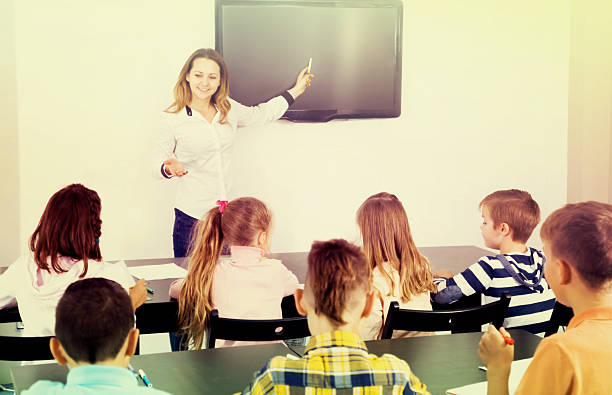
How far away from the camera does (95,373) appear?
3.96 feet

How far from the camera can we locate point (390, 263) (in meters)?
2.58

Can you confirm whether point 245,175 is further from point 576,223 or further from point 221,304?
point 576,223

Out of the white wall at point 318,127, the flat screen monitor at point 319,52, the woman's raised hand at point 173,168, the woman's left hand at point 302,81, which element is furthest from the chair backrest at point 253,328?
the woman's left hand at point 302,81

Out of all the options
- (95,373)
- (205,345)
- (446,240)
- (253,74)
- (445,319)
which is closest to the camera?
(95,373)

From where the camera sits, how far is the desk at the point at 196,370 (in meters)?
1.60

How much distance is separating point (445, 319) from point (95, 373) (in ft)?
4.07

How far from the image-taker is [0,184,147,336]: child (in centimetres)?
236

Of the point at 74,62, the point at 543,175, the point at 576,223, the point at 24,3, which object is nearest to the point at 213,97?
the point at 74,62

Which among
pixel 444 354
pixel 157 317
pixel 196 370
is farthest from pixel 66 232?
pixel 444 354

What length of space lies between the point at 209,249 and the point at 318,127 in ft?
8.31

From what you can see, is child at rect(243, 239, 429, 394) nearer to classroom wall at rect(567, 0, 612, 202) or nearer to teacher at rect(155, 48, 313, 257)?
teacher at rect(155, 48, 313, 257)

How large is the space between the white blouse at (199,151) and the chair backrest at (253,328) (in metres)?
2.39

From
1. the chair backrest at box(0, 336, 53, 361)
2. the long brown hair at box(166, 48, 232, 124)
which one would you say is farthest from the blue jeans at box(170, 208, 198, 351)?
the chair backrest at box(0, 336, 53, 361)

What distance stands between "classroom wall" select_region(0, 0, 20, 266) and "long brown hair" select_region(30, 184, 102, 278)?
2257mm
